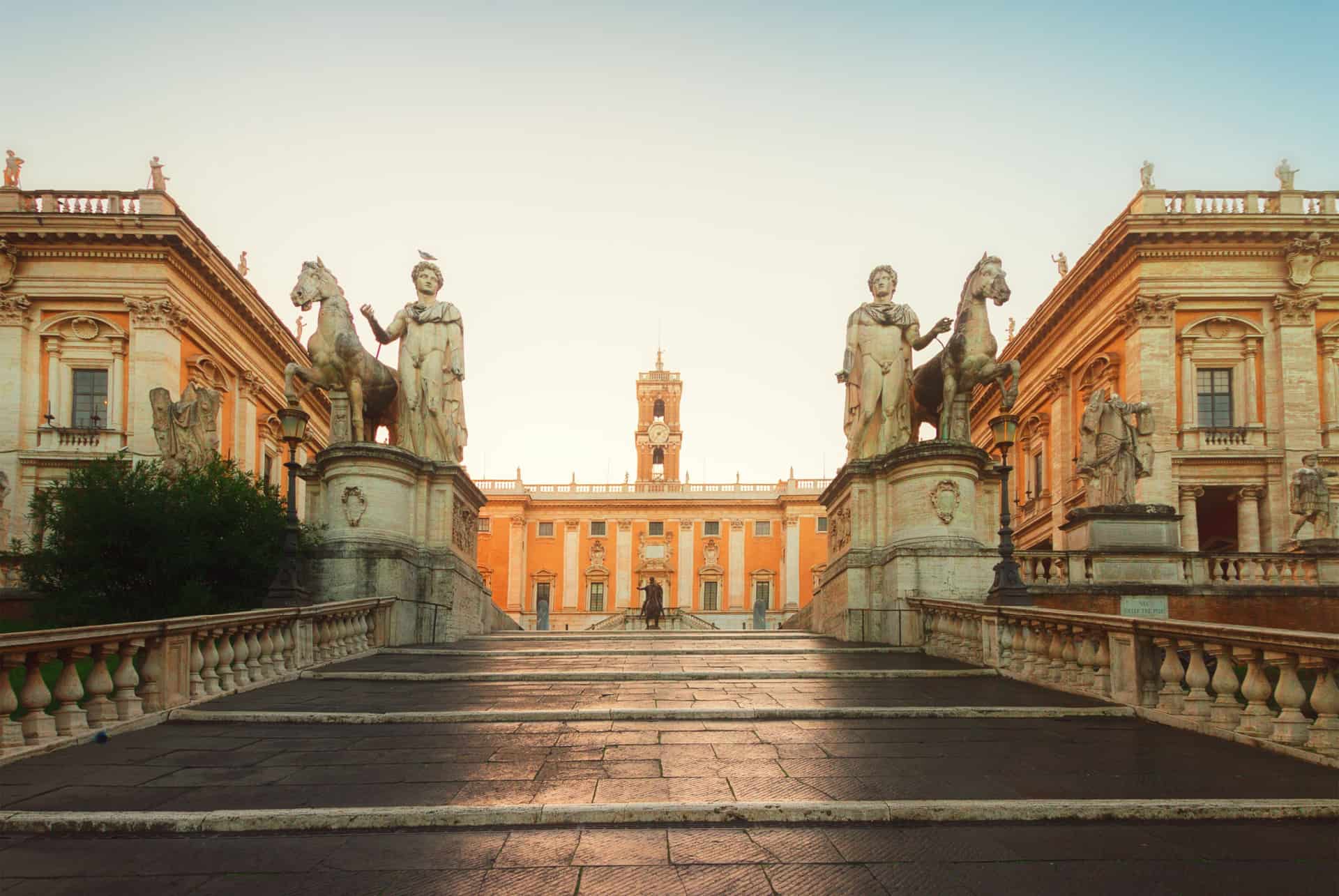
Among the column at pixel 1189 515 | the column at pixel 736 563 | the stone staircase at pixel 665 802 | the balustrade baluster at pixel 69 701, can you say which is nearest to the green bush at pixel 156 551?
the stone staircase at pixel 665 802

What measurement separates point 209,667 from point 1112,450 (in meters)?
17.3

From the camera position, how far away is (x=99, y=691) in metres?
8.27

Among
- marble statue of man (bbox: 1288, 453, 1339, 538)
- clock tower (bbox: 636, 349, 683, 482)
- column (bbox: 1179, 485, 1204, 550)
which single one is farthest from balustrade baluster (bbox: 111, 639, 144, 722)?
clock tower (bbox: 636, 349, 683, 482)

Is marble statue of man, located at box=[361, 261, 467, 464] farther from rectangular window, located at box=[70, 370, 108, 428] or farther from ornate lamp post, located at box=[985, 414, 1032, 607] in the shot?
rectangular window, located at box=[70, 370, 108, 428]

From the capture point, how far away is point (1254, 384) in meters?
33.7

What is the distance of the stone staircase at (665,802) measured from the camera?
4605 mm

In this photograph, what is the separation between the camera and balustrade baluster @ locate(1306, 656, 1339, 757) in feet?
21.9

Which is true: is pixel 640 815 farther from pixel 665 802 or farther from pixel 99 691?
pixel 99 691

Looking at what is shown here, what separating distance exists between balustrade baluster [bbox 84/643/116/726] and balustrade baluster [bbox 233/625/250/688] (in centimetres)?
232

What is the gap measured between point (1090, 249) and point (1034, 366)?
30.0 ft

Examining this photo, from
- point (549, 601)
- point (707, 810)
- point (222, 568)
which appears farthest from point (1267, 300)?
point (549, 601)

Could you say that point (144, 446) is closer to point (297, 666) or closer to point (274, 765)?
→ point (297, 666)

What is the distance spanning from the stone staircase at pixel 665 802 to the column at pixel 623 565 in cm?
7224

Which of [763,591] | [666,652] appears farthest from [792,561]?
[666,652]
